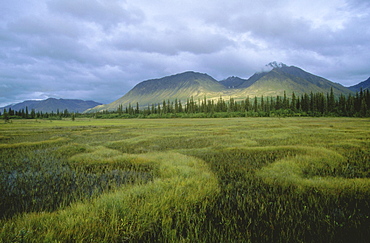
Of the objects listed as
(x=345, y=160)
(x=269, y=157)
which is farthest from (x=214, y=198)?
(x=345, y=160)

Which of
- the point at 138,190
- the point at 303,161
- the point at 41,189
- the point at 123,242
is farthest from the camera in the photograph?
the point at 303,161

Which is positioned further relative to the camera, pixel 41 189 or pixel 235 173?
pixel 235 173

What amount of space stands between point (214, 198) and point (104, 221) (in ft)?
11.4

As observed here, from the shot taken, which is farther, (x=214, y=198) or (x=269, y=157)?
(x=269, y=157)

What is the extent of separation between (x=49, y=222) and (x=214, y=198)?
4.71 metres

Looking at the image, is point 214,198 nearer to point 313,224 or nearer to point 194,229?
point 194,229

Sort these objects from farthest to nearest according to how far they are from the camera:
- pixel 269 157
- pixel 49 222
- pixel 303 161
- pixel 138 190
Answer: pixel 269 157 < pixel 303 161 < pixel 138 190 < pixel 49 222

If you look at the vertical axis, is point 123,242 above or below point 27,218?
below

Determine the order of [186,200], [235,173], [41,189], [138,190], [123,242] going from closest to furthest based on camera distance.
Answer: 1. [123,242]
2. [186,200]
3. [138,190]
4. [41,189]
5. [235,173]

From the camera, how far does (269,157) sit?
12039 millimetres

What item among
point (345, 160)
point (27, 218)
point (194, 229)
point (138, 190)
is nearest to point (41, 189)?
point (27, 218)

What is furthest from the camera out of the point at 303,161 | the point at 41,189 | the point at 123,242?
the point at 303,161

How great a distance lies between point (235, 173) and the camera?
8.82 metres

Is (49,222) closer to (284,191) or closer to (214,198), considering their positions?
(214,198)
